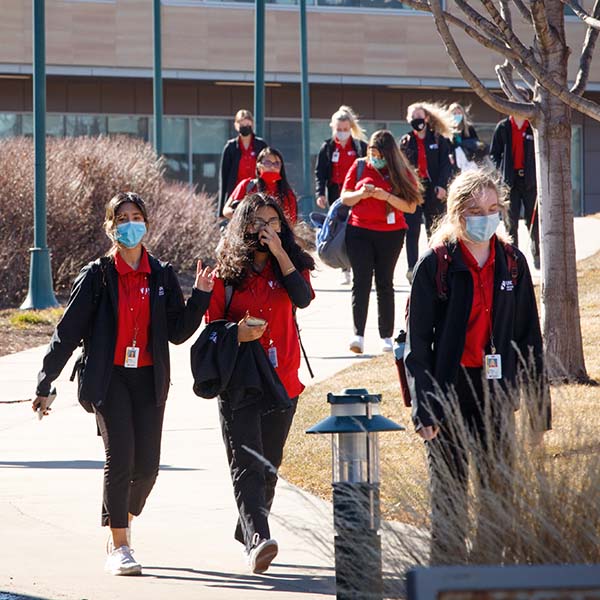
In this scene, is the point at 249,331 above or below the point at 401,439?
above

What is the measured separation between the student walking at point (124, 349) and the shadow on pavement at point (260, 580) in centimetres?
20

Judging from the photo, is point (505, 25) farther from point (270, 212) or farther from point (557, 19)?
point (270, 212)

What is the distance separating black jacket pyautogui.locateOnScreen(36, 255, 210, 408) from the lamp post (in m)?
1.31

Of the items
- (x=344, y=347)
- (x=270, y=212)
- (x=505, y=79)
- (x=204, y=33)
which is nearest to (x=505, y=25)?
(x=505, y=79)

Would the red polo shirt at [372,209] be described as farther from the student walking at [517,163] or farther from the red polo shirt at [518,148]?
the red polo shirt at [518,148]

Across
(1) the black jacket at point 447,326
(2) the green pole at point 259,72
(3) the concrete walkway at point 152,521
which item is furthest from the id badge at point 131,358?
(2) the green pole at point 259,72

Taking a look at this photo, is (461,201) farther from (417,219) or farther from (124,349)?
(417,219)

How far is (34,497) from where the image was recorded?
753cm

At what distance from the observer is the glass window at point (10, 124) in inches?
1347

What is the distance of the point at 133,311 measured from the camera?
619 cm

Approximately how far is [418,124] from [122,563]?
376 inches

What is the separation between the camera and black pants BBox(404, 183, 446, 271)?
1440 centimetres

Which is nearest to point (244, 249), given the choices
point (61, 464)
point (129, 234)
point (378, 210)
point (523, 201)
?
point (129, 234)

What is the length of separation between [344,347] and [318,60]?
2280 cm
